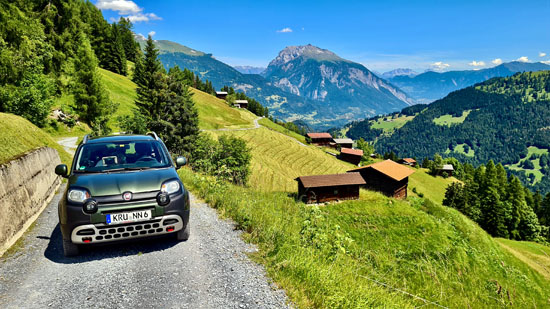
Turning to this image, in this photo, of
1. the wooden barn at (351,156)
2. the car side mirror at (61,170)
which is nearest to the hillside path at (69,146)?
the car side mirror at (61,170)

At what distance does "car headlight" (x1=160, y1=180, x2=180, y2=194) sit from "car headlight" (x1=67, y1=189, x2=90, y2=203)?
1.36 m

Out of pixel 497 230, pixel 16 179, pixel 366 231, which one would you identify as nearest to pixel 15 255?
pixel 16 179

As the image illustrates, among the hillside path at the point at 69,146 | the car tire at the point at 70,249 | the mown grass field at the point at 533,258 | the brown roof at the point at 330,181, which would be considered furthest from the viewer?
the brown roof at the point at 330,181

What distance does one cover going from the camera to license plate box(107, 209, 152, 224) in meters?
5.15

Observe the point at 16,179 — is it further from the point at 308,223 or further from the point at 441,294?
the point at 441,294

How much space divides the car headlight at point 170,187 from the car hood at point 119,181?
9cm

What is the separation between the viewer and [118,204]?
17.0 feet

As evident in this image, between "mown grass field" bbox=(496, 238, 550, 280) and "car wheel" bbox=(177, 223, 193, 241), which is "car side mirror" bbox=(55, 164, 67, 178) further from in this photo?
"mown grass field" bbox=(496, 238, 550, 280)

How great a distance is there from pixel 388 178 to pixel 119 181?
53152 mm

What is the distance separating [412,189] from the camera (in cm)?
6962

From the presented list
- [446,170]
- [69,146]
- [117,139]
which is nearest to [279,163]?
[69,146]

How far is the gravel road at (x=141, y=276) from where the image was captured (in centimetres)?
422

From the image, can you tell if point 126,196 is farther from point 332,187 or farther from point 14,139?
point 332,187

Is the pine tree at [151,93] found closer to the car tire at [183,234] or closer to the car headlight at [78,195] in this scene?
→ the car tire at [183,234]
